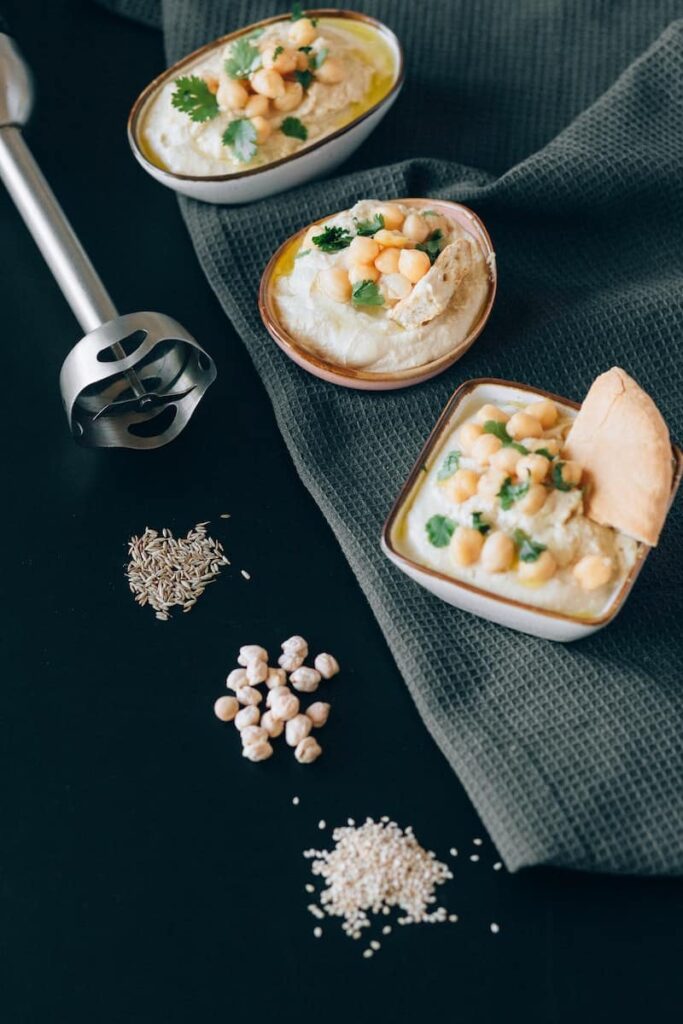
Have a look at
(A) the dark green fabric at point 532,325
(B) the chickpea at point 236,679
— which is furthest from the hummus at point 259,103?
(B) the chickpea at point 236,679

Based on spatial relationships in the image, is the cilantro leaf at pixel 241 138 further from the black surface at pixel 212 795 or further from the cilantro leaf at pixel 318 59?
the black surface at pixel 212 795

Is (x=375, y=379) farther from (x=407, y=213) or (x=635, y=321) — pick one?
(x=635, y=321)

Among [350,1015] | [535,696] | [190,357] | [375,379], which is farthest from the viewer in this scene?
[190,357]

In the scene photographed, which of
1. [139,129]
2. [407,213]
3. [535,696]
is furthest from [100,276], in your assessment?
[535,696]

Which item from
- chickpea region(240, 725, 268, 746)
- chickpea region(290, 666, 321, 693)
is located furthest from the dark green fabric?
chickpea region(240, 725, 268, 746)

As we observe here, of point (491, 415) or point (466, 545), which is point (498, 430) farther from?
point (466, 545)
